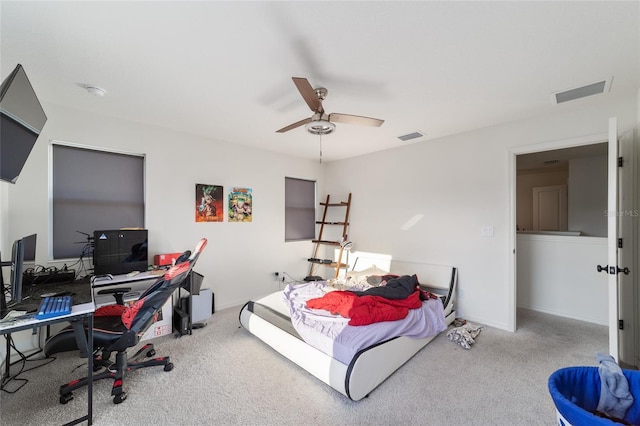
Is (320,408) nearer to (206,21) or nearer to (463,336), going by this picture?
(463,336)

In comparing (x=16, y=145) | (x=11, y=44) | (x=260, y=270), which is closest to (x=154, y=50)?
(x=11, y=44)

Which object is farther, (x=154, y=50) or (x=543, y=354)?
(x=543, y=354)

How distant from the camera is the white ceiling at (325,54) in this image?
5.09 ft

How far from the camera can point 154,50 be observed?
1911mm

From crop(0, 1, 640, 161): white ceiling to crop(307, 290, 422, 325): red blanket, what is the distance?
202 cm

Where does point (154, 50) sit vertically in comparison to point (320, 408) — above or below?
above

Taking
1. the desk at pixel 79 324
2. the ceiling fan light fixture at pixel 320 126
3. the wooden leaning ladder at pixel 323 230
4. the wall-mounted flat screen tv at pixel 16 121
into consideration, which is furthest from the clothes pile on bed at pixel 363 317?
the wall-mounted flat screen tv at pixel 16 121

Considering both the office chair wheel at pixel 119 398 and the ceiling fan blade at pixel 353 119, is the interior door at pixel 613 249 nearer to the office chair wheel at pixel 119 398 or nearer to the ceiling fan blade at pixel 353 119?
the ceiling fan blade at pixel 353 119

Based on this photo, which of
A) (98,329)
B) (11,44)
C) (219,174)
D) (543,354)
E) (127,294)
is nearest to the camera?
(11,44)

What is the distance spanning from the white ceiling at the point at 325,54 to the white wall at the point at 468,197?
26 centimetres

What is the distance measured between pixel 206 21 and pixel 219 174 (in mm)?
2652

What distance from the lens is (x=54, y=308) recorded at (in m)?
1.69

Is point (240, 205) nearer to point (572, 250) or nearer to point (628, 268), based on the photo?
point (628, 268)

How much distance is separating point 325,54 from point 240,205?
115 inches
